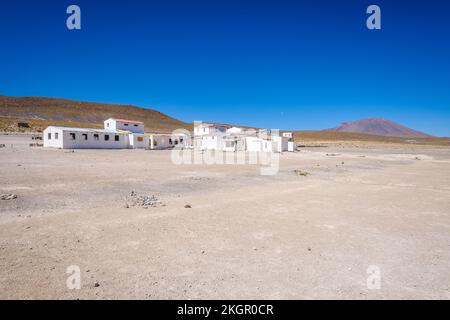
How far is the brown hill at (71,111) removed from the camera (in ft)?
385

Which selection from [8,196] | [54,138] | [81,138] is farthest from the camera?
[81,138]

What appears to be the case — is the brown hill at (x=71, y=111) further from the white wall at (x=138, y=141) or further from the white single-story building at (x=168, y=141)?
the white wall at (x=138, y=141)

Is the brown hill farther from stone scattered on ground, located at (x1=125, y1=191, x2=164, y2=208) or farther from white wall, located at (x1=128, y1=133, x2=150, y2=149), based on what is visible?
stone scattered on ground, located at (x1=125, y1=191, x2=164, y2=208)

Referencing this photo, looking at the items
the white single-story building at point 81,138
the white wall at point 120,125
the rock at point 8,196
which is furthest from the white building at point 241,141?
the rock at point 8,196

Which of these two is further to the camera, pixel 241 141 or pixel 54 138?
pixel 241 141

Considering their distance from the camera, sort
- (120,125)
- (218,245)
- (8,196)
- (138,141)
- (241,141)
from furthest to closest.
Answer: (241,141)
(120,125)
(138,141)
(8,196)
(218,245)

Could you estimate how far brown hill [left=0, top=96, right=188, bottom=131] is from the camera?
117475 millimetres

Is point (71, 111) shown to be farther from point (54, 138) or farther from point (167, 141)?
point (54, 138)

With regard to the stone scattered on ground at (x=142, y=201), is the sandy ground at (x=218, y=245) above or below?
below

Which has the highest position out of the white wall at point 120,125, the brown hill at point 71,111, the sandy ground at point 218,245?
the brown hill at point 71,111

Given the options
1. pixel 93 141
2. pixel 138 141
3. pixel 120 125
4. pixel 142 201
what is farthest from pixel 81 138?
pixel 142 201

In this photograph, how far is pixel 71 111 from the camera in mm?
140125

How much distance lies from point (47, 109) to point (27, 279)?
15470cm

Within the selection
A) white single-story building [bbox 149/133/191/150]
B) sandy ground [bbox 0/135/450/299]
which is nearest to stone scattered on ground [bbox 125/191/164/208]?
sandy ground [bbox 0/135/450/299]
